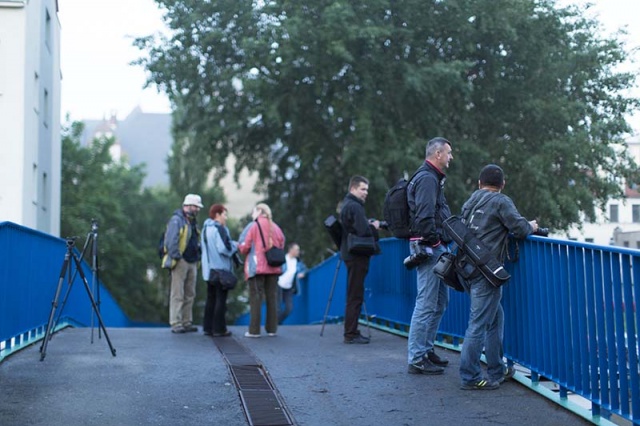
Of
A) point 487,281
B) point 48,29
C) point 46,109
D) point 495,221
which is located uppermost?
point 48,29

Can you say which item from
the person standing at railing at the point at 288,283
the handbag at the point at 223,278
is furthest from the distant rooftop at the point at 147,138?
the handbag at the point at 223,278

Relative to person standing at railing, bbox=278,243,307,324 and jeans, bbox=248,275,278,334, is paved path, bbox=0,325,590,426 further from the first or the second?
person standing at railing, bbox=278,243,307,324

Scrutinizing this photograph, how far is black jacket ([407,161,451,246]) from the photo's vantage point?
766 cm

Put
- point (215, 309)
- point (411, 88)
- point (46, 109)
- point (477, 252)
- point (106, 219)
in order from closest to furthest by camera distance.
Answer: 1. point (477, 252)
2. point (215, 309)
3. point (411, 88)
4. point (46, 109)
5. point (106, 219)

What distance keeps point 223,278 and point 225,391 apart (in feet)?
16.1

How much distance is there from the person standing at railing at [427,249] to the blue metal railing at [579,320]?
2.07 feet

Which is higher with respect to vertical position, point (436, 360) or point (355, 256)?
point (355, 256)

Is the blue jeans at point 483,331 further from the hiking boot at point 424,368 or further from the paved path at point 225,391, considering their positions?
the hiking boot at point 424,368

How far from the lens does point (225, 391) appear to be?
7105mm

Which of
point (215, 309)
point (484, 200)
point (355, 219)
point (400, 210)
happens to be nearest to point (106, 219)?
point (215, 309)

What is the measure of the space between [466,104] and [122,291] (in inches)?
1386

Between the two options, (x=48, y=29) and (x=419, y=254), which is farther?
(x=48, y=29)

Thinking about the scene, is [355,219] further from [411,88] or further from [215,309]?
[411,88]

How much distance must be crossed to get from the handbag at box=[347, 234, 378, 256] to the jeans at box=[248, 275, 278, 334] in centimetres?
187
